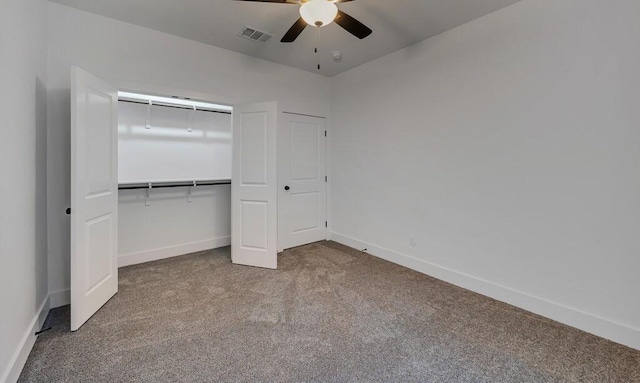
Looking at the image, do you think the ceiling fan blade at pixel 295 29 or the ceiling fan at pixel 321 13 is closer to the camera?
the ceiling fan at pixel 321 13

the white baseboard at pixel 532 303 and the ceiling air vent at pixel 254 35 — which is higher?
the ceiling air vent at pixel 254 35

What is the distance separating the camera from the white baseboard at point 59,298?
255 cm

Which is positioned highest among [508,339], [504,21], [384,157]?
[504,21]

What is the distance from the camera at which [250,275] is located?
321 cm

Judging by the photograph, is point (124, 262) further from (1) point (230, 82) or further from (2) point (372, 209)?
(2) point (372, 209)

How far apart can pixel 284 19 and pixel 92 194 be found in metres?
2.52

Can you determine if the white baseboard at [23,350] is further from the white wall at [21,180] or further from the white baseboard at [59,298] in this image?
the white baseboard at [59,298]

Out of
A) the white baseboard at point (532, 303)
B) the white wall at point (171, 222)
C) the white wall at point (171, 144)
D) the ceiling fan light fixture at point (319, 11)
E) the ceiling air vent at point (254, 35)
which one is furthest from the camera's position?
the white wall at point (171, 144)

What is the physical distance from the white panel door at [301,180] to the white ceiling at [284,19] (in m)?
1.18

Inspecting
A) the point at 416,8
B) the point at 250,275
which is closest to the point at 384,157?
the point at 416,8

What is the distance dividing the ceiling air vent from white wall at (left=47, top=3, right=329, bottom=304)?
0.56 metres

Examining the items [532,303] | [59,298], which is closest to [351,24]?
[532,303]

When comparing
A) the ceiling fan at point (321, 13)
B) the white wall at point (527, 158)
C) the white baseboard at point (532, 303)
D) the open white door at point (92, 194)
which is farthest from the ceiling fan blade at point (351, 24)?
the white baseboard at point (532, 303)

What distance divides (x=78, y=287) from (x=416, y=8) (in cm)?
391
